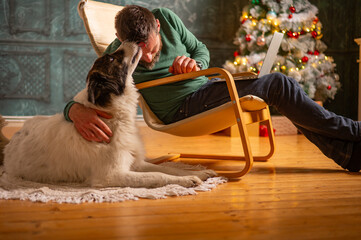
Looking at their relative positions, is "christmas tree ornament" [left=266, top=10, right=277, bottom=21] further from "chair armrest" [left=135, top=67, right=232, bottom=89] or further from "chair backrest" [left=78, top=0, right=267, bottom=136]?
"chair armrest" [left=135, top=67, right=232, bottom=89]

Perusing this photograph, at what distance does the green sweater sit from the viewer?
2.39 meters

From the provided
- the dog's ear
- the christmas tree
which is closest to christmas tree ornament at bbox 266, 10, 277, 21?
the christmas tree

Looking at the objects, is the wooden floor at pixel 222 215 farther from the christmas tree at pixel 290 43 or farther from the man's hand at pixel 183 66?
the christmas tree at pixel 290 43

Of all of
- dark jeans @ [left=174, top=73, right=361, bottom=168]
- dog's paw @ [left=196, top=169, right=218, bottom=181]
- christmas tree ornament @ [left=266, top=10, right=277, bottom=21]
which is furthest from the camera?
christmas tree ornament @ [left=266, top=10, right=277, bottom=21]

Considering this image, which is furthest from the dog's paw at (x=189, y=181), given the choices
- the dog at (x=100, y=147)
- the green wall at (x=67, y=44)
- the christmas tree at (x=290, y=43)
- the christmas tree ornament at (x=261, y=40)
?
the green wall at (x=67, y=44)

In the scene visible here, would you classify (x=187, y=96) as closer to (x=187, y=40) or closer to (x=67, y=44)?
(x=187, y=40)

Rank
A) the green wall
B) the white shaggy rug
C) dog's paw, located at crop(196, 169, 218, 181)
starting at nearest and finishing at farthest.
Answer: the white shaggy rug
dog's paw, located at crop(196, 169, 218, 181)
the green wall

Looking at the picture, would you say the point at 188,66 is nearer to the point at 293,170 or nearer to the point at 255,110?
the point at 255,110

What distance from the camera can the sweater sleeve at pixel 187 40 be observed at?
101 inches

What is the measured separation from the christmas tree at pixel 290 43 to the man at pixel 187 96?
7.31ft

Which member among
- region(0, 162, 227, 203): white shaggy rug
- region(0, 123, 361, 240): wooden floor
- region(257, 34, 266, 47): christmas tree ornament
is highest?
region(257, 34, 266, 47): christmas tree ornament

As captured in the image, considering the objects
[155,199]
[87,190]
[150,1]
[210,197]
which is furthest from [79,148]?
A: [150,1]

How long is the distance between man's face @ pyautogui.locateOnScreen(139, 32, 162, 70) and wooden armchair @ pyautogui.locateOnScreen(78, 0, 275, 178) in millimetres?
161

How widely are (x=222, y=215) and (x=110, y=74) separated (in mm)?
862
